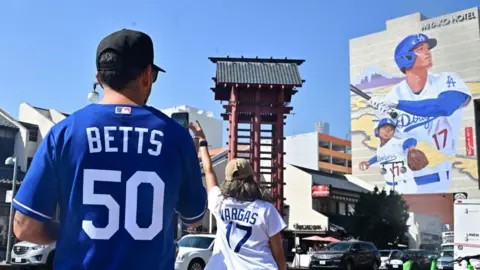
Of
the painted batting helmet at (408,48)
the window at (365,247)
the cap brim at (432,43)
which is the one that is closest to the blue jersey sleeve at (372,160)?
the painted batting helmet at (408,48)

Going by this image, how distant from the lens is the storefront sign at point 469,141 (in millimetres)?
69231

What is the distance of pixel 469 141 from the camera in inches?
2746

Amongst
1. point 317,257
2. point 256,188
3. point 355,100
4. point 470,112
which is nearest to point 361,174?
point 355,100

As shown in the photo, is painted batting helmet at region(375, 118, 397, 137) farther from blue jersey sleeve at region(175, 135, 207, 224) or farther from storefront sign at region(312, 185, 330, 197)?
blue jersey sleeve at region(175, 135, 207, 224)

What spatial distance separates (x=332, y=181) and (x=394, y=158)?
2480 centimetres

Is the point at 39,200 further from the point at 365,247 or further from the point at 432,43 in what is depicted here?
the point at 432,43

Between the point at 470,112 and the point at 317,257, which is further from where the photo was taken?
the point at 470,112

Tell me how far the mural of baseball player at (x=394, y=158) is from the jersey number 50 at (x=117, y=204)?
238 feet

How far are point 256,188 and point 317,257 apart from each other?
67.7 feet

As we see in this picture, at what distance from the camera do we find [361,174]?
258 ft

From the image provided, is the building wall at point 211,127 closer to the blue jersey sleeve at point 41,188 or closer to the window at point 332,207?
the window at point 332,207

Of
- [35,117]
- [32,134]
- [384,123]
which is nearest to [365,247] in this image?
[32,134]

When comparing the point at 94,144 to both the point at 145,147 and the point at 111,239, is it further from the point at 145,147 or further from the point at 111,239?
the point at 111,239

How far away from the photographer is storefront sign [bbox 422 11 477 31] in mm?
71438
